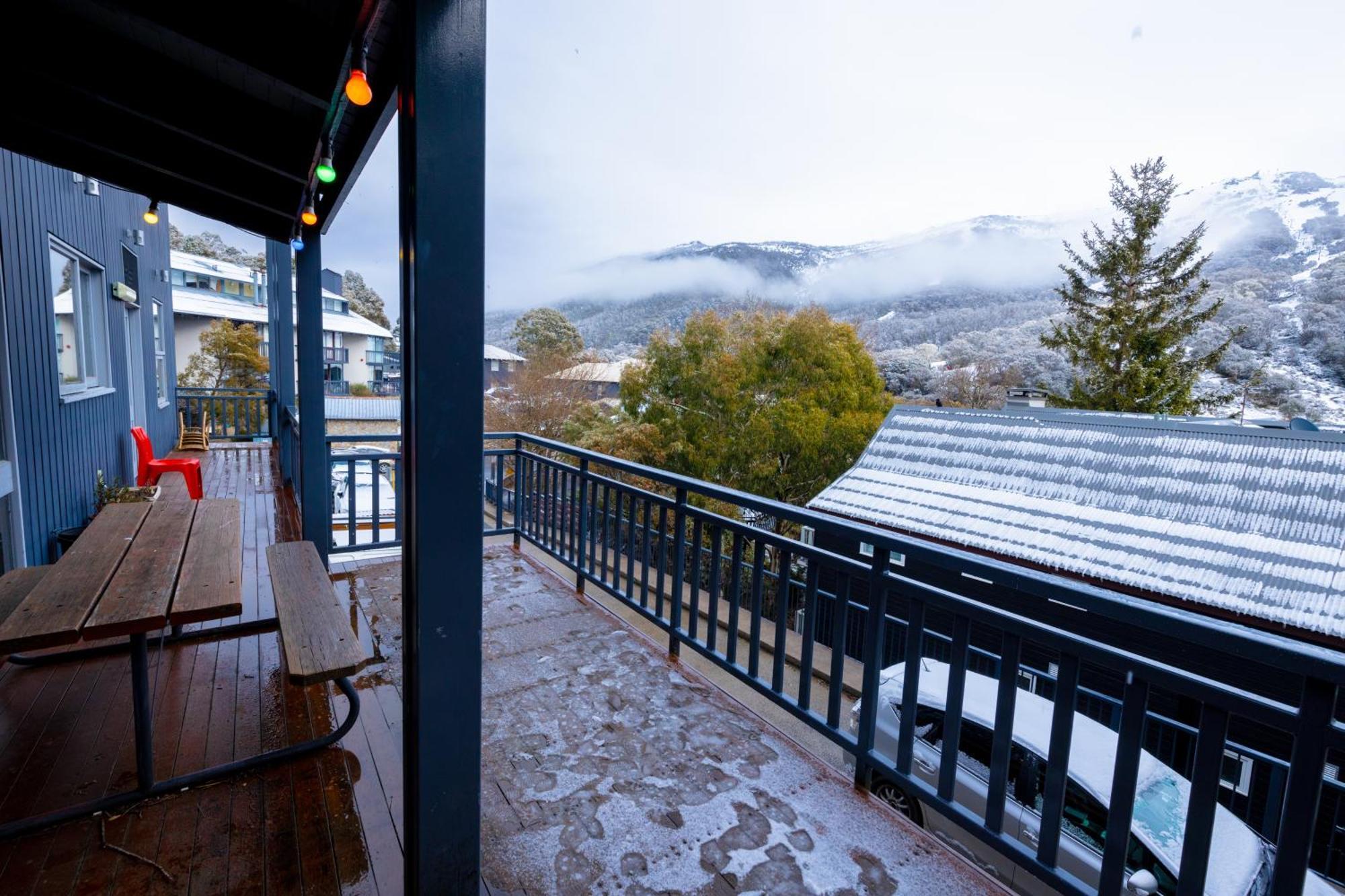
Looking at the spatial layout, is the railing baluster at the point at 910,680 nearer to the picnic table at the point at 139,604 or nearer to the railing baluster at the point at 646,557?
the railing baluster at the point at 646,557

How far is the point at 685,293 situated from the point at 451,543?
3920 centimetres

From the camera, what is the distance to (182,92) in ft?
7.62

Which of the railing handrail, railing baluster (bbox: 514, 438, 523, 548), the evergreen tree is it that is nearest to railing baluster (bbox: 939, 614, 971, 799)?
the railing handrail

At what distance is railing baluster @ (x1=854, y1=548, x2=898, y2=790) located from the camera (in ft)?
6.16

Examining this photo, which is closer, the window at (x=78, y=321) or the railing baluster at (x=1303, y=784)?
the railing baluster at (x=1303, y=784)

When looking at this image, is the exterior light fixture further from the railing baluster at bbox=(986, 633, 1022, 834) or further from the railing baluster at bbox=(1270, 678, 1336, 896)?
the railing baluster at bbox=(1270, 678, 1336, 896)

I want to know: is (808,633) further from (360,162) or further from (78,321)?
(78,321)

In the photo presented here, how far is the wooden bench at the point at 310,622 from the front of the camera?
5.50 ft

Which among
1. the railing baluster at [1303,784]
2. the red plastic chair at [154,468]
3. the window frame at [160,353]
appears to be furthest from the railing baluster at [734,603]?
the window frame at [160,353]

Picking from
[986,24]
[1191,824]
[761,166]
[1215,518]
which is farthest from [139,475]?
[761,166]

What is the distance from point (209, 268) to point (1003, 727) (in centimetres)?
2877

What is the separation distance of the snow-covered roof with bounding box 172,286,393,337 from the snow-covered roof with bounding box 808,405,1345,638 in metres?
12.7

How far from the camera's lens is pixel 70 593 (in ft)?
5.79

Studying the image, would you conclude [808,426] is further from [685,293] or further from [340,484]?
[685,293]
